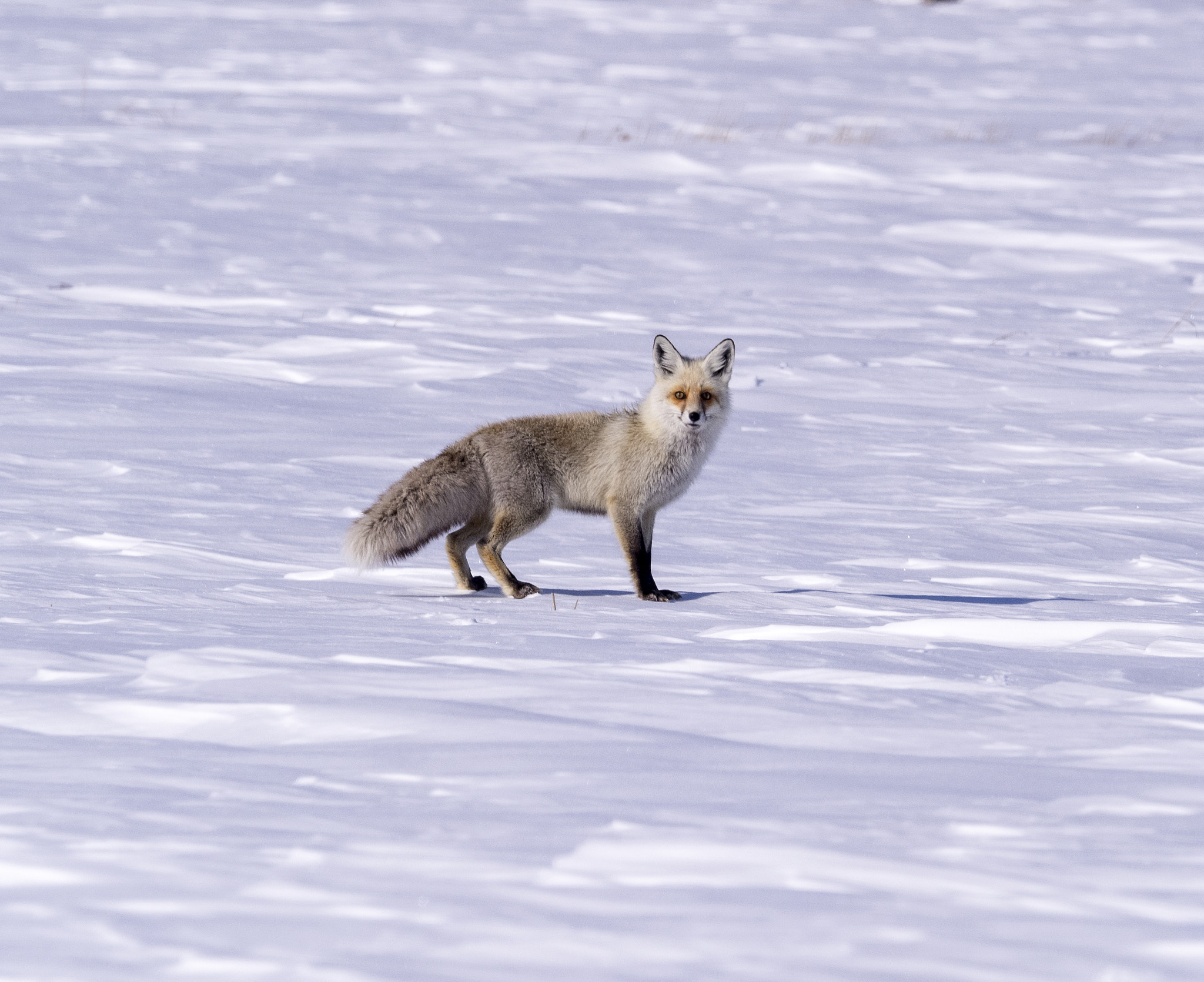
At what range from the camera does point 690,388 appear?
6.54 meters

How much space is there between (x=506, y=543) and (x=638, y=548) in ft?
1.81

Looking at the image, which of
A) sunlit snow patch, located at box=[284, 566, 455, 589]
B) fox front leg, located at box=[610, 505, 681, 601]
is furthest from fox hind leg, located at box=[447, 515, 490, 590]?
fox front leg, located at box=[610, 505, 681, 601]

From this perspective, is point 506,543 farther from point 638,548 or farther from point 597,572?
point 597,572

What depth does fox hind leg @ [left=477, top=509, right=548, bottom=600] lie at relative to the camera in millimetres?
6164

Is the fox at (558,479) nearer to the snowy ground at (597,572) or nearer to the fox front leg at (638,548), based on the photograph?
the fox front leg at (638,548)

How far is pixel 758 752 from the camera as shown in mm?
3666

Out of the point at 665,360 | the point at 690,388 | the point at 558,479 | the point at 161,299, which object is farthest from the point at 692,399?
the point at 161,299

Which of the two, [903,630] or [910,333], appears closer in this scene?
[903,630]

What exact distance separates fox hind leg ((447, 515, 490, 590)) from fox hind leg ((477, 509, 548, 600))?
0.09 meters

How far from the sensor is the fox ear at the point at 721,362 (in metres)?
6.75

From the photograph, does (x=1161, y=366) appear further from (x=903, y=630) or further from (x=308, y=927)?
(x=308, y=927)

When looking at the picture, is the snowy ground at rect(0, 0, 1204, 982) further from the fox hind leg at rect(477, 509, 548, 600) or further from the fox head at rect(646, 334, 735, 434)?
the fox head at rect(646, 334, 735, 434)

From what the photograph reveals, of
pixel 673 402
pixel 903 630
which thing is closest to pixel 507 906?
pixel 903 630

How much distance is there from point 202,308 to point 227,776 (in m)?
9.64
